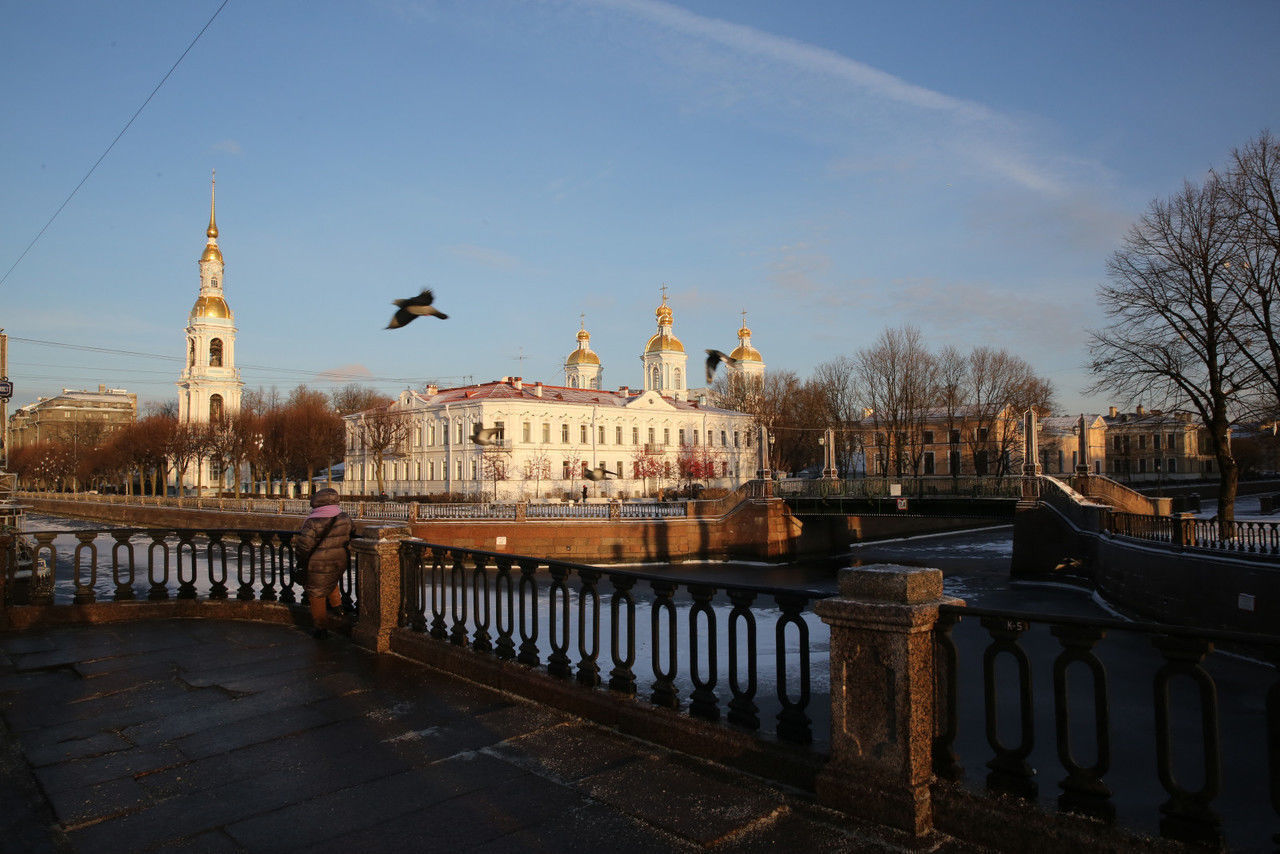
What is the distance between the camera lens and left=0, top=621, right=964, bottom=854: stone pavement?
384 centimetres

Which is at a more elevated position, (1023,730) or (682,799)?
(1023,730)

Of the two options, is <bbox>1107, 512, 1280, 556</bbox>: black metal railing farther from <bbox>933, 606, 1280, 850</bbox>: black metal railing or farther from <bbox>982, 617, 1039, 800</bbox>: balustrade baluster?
<bbox>982, 617, 1039, 800</bbox>: balustrade baluster

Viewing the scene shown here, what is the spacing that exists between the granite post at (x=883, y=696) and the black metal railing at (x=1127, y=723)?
153mm

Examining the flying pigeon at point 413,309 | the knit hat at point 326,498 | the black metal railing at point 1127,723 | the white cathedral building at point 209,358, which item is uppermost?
the white cathedral building at point 209,358

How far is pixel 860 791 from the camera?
12.9 feet

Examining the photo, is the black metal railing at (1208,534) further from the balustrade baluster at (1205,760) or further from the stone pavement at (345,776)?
the stone pavement at (345,776)

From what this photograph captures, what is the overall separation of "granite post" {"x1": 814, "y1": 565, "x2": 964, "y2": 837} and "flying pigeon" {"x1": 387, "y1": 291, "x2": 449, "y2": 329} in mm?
6702

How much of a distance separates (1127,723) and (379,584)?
33.8 ft

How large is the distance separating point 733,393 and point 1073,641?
82.3 metres

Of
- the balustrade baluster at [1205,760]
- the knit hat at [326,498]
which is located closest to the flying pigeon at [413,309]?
the knit hat at [326,498]

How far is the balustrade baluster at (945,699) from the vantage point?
392 centimetres

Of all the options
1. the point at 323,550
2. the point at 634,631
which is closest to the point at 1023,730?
the point at 634,631

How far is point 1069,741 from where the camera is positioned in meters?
3.63

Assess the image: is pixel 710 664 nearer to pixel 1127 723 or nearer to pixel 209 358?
pixel 1127 723
